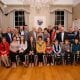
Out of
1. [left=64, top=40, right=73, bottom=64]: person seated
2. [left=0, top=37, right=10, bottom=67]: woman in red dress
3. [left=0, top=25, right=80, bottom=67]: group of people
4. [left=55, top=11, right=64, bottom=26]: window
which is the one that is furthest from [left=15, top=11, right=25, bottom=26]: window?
[left=64, top=40, right=73, bottom=64]: person seated

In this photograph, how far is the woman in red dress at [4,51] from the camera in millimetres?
7038

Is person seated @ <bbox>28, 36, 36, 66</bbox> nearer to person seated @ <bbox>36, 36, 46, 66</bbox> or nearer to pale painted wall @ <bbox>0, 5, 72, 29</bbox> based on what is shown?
person seated @ <bbox>36, 36, 46, 66</bbox>

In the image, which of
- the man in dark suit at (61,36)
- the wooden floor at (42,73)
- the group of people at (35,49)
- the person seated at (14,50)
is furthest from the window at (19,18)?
the wooden floor at (42,73)

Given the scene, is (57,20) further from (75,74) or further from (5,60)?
(75,74)

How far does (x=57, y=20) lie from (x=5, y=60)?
5.07 meters

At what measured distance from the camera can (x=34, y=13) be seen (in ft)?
35.8

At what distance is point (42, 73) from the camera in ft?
19.6

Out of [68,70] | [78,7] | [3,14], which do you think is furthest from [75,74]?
[3,14]

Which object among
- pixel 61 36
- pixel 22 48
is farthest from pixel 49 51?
pixel 22 48

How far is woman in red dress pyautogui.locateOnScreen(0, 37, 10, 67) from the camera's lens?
7.04 meters

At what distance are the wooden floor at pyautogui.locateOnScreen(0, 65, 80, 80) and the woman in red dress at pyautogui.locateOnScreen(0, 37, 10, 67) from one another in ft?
1.07

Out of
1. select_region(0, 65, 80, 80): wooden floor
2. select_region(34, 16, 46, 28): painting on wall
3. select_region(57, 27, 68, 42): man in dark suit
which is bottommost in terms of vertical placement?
select_region(0, 65, 80, 80): wooden floor

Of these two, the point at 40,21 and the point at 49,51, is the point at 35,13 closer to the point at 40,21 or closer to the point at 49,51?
the point at 40,21

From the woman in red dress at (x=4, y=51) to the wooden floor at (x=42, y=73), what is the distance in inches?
12.9
